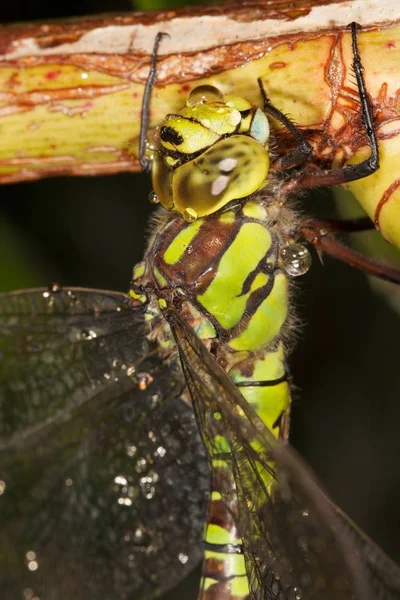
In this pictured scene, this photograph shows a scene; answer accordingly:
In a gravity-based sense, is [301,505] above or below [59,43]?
below

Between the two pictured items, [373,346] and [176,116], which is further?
[373,346]

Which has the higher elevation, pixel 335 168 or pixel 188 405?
pixel 335 168

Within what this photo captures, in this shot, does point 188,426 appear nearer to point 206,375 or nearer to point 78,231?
point 206,375

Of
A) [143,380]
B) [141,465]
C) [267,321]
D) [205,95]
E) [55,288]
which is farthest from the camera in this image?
[141,465]

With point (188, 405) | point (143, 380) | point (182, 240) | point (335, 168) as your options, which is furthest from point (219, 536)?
point (335, 168)

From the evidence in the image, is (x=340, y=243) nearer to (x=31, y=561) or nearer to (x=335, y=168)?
(x=335, y=168)

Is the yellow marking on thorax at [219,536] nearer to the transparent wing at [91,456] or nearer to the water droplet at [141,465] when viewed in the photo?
the transparent wing at [91,456]

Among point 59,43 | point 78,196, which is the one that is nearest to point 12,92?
point 59,43
